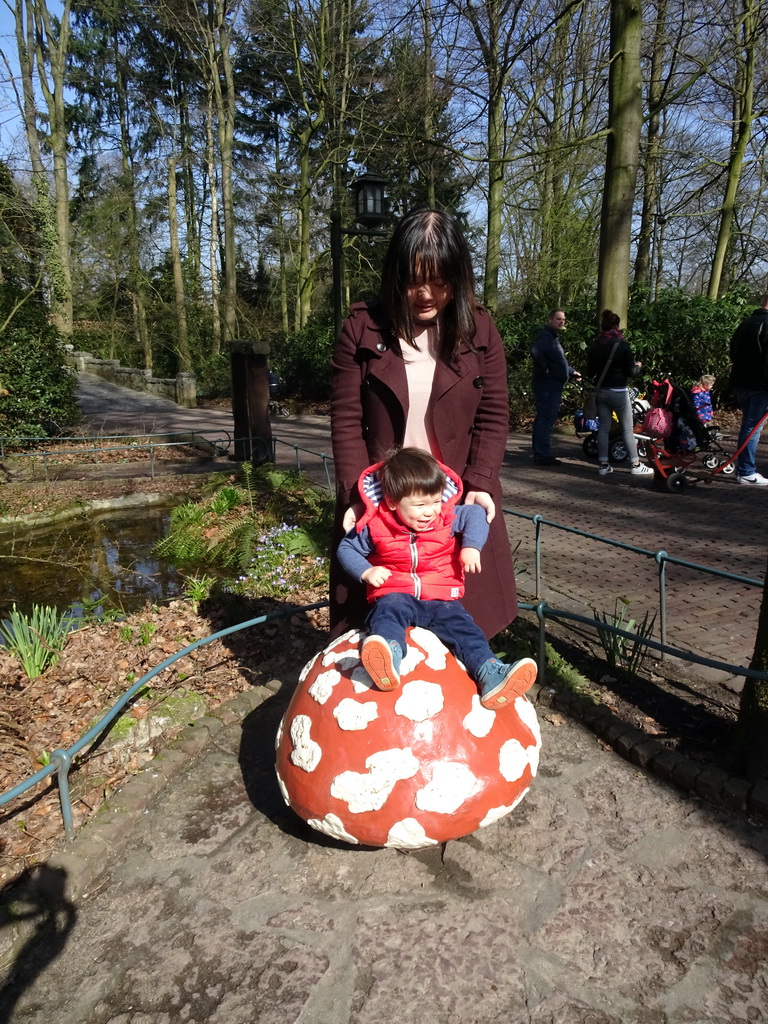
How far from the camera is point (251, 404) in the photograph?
10.6 metres

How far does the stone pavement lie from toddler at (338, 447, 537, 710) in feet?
2.31

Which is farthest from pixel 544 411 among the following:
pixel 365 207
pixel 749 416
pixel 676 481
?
pixel 365 207

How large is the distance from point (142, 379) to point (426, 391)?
72.6ft

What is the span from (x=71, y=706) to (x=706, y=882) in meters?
3.39

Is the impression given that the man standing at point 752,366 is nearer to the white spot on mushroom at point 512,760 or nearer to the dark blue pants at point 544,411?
the dark blue pants at point 544,411

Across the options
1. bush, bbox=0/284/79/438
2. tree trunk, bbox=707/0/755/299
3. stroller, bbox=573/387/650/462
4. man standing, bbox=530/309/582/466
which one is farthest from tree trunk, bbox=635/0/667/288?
bush, bbox=0/284/79/438

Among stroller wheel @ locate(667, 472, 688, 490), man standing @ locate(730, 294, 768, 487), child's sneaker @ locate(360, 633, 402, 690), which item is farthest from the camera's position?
stroller wheel @ locate(667, 472, 688, 490)

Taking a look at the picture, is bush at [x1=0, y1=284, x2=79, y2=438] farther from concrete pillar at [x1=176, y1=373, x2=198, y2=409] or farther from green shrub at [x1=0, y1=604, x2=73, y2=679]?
green shrub at [x1=0, y1=604, x2=73, y2=679]

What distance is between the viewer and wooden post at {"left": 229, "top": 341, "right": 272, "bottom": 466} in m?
10.5

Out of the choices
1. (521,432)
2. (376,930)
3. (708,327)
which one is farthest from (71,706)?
(708,327)

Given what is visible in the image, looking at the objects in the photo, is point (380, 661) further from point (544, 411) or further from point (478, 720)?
point (544, 411)

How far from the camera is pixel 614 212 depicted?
35.6ft

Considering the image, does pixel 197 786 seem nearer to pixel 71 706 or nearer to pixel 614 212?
pixel 71 706

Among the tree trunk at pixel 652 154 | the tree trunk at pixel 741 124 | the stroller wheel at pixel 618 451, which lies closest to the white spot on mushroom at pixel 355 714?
the stroller wheel at pixel 618 451
